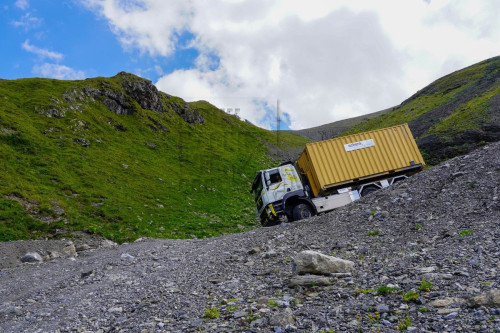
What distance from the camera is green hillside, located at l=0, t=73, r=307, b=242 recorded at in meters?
25.9

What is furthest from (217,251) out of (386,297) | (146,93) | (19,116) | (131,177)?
(146,93)

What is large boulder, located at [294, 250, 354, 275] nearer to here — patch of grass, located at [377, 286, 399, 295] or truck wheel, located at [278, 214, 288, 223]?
patch of grass, located at [377, 286, 399, 295]

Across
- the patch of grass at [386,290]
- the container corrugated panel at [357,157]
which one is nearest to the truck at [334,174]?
the container corrugated panel at [357,157]

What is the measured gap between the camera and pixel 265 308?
20.7 ft

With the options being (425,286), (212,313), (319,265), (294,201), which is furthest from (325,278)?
(294,201)

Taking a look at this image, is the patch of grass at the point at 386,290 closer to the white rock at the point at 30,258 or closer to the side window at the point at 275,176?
the side window at the point at 275,176

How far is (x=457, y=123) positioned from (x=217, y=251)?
1353 inches

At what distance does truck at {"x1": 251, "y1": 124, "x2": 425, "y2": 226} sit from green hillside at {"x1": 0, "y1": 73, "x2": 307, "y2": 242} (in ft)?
31.6

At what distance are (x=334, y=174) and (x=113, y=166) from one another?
3178 cm

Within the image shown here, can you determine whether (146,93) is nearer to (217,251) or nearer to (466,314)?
(217,251)

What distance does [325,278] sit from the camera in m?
7.00

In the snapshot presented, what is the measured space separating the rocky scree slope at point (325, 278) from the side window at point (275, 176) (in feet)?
15.7

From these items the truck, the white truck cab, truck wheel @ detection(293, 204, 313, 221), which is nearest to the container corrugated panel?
the truck

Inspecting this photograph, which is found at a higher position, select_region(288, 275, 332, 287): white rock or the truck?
the truck
